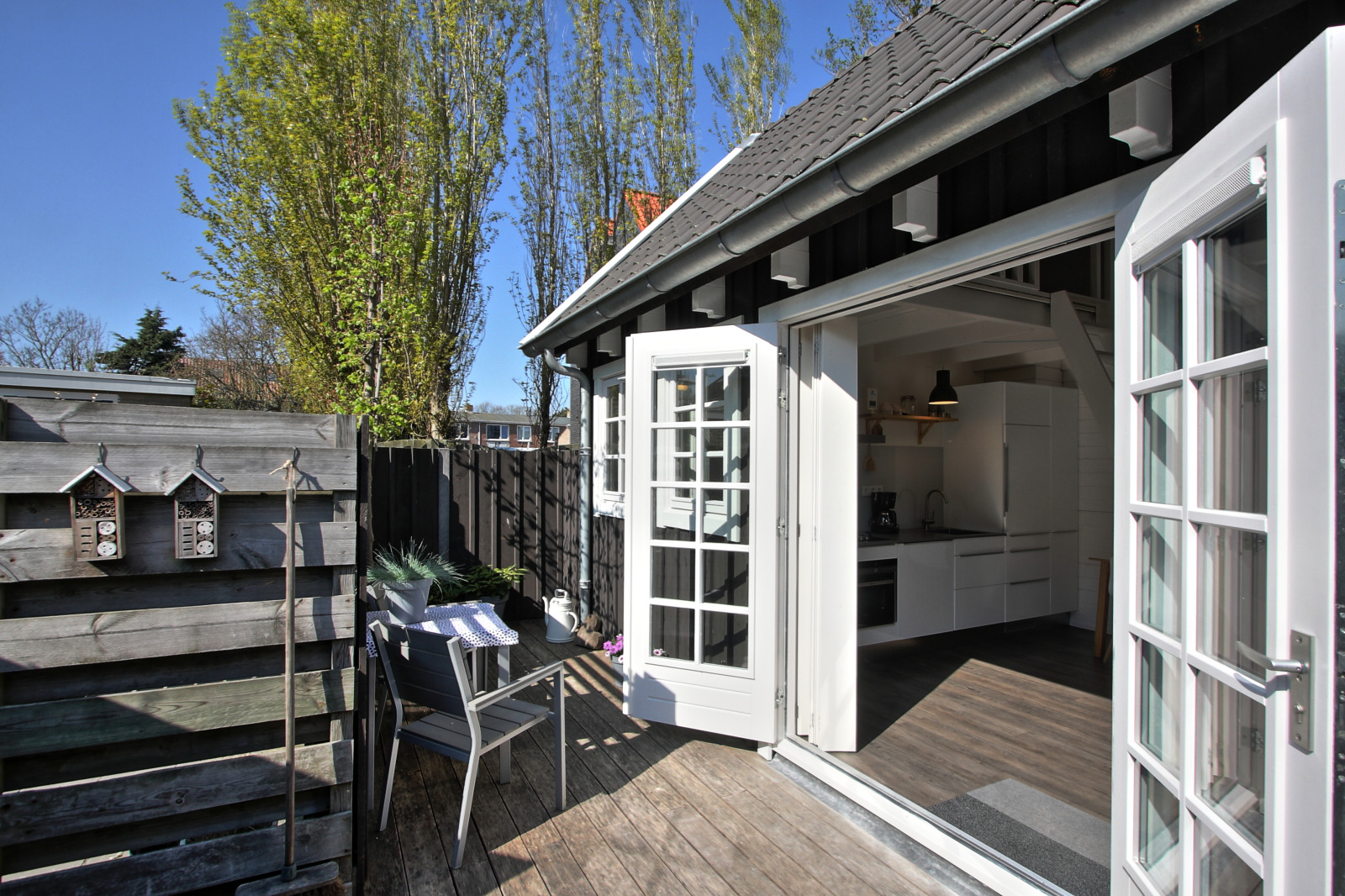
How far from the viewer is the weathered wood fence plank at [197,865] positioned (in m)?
1.69

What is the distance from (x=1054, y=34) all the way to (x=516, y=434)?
37793 mm

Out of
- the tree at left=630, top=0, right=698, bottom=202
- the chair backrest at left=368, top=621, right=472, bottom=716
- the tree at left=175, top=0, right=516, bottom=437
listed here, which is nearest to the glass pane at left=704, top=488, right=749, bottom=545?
the chair backrest at left=368, top=621, right=472, bottom=716

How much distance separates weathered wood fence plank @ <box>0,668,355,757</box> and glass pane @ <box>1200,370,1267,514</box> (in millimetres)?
2290

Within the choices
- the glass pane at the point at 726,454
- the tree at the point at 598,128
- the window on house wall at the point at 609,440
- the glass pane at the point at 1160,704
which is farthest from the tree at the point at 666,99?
the glass pane at the point at 1160,704

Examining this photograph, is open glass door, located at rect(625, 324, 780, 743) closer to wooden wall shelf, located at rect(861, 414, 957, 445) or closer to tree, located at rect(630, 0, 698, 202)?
wooden wall shelf, located at rect(861, 414, 957, 445)

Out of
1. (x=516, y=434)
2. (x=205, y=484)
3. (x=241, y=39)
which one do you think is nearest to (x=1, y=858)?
(x=205, y=484)

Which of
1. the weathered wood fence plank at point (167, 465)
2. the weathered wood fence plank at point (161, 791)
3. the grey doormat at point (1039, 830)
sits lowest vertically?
the grey doormat at point (1039, 830)

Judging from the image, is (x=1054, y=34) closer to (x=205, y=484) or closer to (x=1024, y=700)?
(x=205, y=484)

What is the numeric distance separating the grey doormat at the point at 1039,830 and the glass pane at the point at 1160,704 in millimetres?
972

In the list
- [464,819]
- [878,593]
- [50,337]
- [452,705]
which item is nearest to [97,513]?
[452,705]

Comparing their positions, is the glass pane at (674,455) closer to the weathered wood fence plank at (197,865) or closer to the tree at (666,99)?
the weathered wood fence plank at (197,865)

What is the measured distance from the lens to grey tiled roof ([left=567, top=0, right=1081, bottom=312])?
1599 millimetres

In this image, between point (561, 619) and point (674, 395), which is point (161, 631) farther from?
point (561, 619)

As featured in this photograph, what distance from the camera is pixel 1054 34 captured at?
4.20ft
